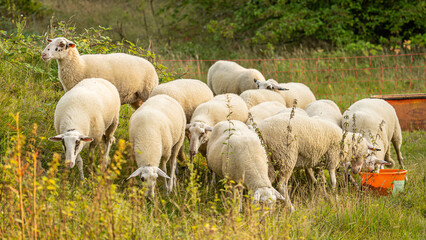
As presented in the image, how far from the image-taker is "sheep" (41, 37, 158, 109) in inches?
246

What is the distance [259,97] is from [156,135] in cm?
271

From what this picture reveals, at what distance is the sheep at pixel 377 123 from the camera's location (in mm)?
6344

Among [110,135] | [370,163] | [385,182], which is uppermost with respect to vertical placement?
[110,135]

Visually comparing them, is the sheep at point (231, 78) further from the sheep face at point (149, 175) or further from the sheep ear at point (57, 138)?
the sheep ear at point (57, 138)

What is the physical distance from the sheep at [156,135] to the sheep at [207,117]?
0.21m

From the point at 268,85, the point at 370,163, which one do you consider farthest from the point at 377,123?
the point at 268,85

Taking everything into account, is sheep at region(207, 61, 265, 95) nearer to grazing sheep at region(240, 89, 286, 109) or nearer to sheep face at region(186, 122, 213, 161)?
grazing sheep at region(240, 89, 286, 109)

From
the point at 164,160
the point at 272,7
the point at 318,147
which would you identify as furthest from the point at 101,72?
the point at 272,7

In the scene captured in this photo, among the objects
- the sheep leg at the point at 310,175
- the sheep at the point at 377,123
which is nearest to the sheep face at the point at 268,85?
the sheep at the point at 377,123

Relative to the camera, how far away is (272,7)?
1533cm

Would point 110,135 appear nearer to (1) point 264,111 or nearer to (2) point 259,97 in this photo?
(1) point 264,111

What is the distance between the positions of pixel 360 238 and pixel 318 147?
1.34 m

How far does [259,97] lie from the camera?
24.4ft

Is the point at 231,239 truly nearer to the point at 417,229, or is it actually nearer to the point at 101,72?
the point at 417,229
